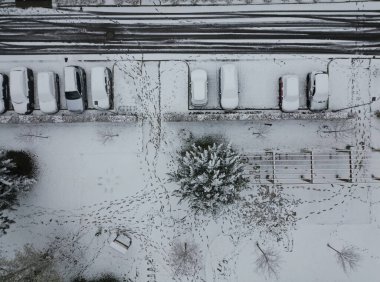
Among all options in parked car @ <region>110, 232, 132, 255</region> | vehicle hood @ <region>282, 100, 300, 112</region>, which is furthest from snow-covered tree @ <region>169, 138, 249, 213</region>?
parked car @ <region>110, 232, 132, 255</region>

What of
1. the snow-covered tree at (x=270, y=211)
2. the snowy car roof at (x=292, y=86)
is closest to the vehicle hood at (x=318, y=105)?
the snowy car roof at (x=292, y=86)

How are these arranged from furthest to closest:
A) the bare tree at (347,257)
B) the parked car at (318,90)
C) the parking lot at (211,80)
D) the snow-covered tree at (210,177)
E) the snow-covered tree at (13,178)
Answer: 1. the parking lot at (211,80)
2. the bare tree at (347,257)
3. the parked car at (318,90)
4. the snow-covered tree at (13,178)
5. the snow-covered tree at (210,177)

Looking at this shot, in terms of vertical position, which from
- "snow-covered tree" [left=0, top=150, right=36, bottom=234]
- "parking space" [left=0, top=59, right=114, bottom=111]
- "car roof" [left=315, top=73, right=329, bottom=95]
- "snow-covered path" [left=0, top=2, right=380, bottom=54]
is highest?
"snow-covered path" [left=0, top=2, right=380, bottom=54]

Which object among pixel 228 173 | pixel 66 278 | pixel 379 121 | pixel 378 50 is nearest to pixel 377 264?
pixel 379 121

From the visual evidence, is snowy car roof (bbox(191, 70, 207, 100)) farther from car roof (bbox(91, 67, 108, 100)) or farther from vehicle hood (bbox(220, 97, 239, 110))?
car roof (bbox(91, 67, 108, 100))

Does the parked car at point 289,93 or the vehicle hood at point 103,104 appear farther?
the vehicle hood at point 103,104

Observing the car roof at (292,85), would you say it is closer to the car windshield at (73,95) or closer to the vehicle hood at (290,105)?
the vehicle hood at (290,105)

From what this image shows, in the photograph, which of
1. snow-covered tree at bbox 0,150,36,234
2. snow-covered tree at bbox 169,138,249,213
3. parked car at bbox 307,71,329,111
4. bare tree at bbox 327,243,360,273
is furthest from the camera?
bare tree at bbox 327,243,360,273
